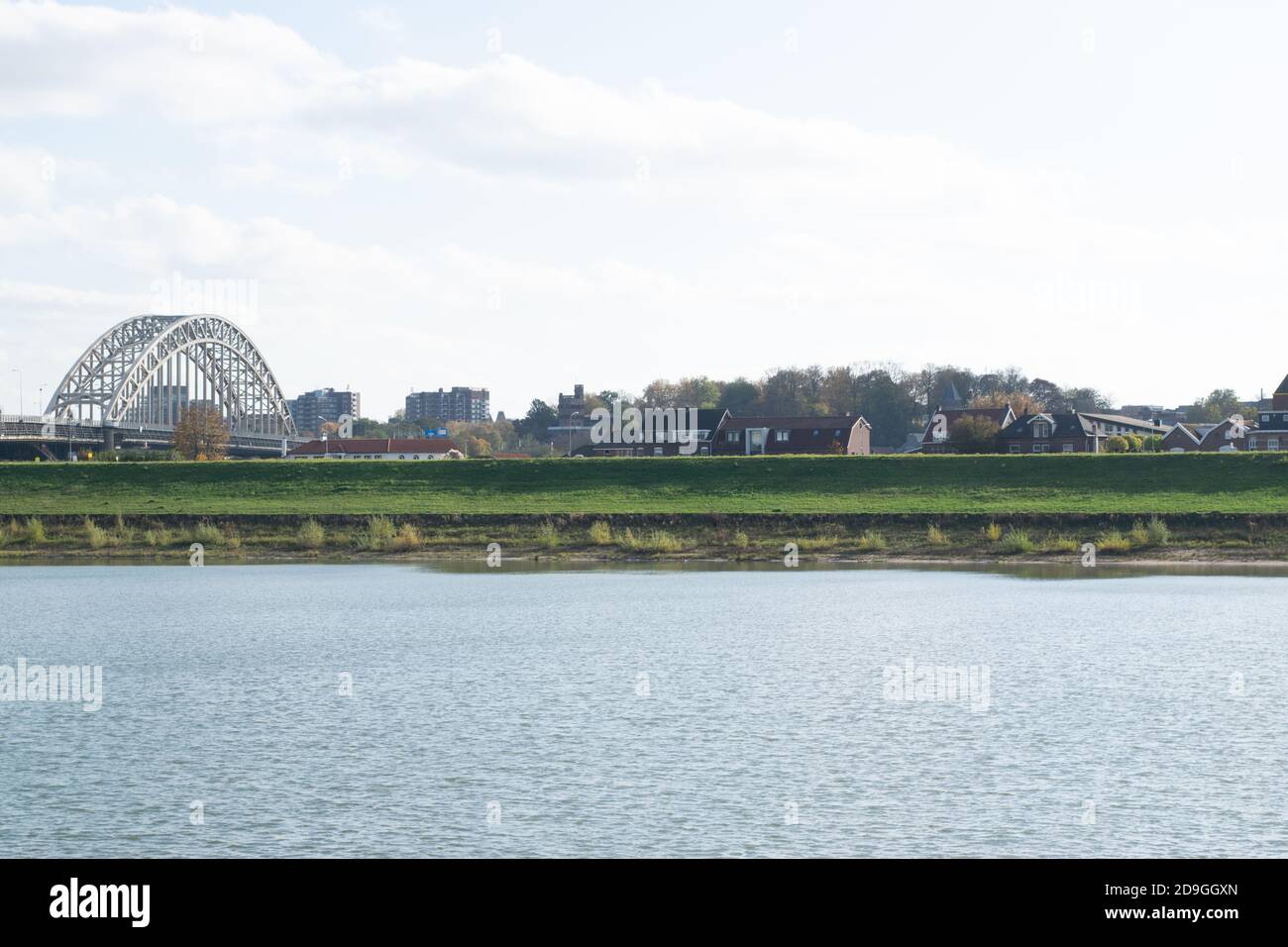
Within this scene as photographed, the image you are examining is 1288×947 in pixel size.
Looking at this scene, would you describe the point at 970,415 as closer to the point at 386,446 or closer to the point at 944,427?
the point at 944,427

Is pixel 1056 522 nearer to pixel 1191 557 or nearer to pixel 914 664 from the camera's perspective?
pixel 1191 557

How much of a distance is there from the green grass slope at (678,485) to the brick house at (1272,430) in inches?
2036

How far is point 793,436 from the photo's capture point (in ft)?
481

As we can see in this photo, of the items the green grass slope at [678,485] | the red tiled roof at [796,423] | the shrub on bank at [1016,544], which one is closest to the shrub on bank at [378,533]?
the green grass slope at [678,485]

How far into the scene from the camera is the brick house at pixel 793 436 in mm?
144625

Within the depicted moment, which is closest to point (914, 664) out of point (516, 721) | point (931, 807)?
point (516, 721)

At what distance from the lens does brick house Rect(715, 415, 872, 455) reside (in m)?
145

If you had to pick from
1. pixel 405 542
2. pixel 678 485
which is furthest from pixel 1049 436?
pixel 405 542

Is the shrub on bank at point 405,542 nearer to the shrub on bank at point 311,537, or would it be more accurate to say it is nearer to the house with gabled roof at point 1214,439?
the shrub on bank at point 311,537

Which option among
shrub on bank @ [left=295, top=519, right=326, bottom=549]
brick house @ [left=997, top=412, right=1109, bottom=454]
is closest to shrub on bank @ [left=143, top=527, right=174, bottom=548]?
shrub on bank @ [left=295, top=519, right=326, bottom=549]

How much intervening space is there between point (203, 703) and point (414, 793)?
997 centimetres

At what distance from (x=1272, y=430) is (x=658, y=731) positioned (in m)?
121
